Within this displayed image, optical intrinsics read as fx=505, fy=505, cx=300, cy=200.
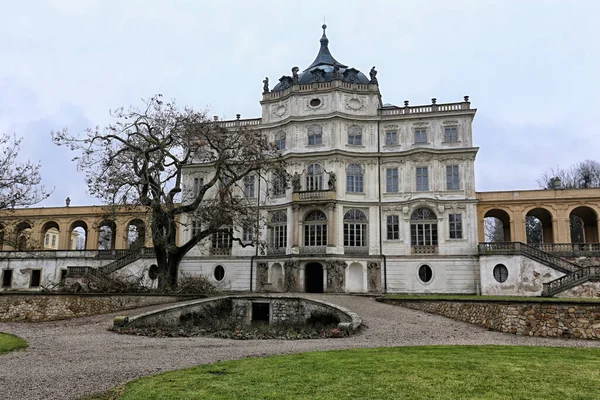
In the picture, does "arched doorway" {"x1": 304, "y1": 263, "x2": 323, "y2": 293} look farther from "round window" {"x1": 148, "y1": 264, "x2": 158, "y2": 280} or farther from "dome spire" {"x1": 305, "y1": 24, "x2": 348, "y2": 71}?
"dome spire" {"x1": 305, "y1": 24, "x2": 348, "y2": 71}

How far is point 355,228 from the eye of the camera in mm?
37188

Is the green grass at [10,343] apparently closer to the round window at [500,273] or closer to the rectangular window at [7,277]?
the round window at [500,273]

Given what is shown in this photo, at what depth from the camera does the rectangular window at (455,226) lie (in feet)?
119

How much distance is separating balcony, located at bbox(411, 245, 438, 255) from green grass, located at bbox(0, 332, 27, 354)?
2675cm

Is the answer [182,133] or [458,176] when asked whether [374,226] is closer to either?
[458,176]

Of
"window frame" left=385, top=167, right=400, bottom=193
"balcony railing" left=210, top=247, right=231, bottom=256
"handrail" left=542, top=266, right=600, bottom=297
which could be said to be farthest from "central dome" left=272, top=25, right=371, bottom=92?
"handrail" left=542, top=266, right=600, bottom=297

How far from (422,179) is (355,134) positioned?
612 centimetres

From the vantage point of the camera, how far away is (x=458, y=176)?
37094 mm

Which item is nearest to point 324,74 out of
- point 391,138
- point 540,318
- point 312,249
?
point 391,138

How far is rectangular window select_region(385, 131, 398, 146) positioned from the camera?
3859 cm

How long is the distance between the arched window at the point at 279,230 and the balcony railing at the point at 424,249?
31.1 feet

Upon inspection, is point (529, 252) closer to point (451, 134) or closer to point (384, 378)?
point (451, 134)

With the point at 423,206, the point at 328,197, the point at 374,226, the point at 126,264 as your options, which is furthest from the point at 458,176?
the point at 126,264

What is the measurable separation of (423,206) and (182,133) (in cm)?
1823
